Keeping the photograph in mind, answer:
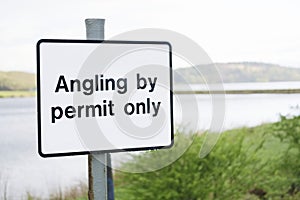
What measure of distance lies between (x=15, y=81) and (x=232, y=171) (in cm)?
128

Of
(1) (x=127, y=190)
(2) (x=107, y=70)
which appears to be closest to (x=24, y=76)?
(1) (x=127, y=190)

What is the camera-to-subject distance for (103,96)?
79 cm

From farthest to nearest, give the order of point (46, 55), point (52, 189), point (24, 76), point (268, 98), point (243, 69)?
point (268, 98)
point (243, 69)
point (52, 189)
point (24, 76)
point (46, 55)

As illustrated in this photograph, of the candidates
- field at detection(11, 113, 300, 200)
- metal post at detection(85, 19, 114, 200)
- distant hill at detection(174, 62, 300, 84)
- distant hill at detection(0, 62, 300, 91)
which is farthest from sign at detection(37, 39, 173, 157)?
Answer: distant hill at detection(174, 62, 300, 84)

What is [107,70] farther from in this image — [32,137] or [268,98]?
[268,98]

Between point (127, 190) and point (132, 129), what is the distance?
197 cm

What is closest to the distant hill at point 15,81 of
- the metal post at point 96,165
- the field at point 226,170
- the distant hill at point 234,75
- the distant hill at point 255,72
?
the distant hill at point 234,75

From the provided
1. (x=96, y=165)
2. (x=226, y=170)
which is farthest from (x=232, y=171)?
(x=96, y=165)

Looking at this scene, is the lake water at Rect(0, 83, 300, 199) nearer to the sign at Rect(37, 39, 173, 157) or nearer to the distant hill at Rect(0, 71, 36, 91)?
the distant hill at Rect(0, 71, 36, 91)

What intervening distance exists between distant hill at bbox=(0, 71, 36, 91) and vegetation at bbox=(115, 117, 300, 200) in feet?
2.05

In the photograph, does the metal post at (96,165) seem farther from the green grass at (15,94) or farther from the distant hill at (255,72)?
the distant hill at (255,72)

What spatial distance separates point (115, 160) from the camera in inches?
94.2

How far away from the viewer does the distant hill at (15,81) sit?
2281mm

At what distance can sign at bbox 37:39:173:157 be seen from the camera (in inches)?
30.4
